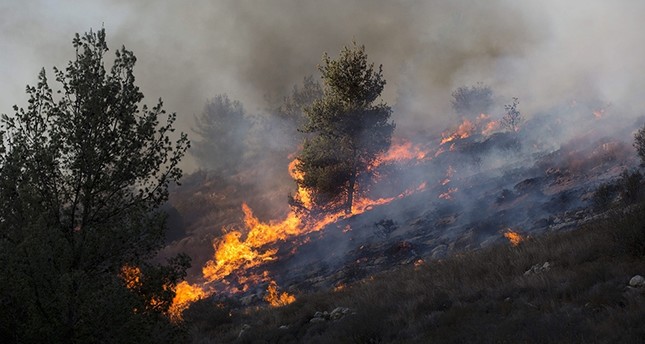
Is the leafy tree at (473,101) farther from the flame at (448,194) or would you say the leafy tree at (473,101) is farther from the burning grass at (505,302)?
the burning grass at (505,302)

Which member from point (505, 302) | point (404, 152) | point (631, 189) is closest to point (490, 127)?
point (404, 152)

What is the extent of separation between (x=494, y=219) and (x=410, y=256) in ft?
16.1

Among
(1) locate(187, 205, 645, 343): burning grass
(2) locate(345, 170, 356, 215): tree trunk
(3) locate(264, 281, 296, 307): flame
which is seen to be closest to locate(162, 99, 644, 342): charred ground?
(1) locate(187, 205, 645, 343): burning grass

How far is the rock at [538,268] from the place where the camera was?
9.17m

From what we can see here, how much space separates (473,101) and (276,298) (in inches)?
2030

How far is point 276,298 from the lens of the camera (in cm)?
1764

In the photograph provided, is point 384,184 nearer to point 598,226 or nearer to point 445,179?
point 445,179

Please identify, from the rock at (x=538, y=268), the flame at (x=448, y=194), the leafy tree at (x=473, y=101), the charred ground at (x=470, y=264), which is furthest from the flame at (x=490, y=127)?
the rock at (x=538, y=268)

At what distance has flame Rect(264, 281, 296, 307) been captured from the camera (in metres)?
15.1

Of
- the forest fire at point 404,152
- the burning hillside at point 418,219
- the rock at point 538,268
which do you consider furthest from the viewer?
the forest fire at point 404,152

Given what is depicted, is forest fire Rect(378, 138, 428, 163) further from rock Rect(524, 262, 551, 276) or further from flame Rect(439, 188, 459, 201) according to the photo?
rock Rect(524, 262, 551, 276)

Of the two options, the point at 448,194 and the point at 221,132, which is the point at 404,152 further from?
the point at 221,132

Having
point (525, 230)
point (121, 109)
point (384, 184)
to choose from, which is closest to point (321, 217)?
point (384, 184)

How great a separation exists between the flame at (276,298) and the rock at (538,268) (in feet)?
25.4
